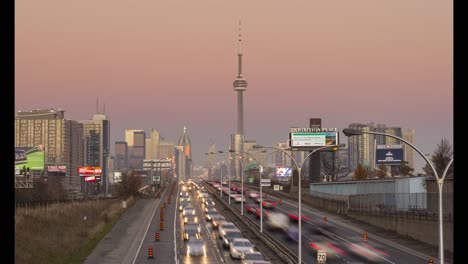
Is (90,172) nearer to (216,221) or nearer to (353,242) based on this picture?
(216,221)

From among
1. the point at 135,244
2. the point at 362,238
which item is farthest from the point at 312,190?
the point at 135,244

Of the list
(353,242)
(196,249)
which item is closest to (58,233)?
(196,249)

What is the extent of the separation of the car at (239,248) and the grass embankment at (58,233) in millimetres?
12208

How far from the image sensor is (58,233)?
3184 inches

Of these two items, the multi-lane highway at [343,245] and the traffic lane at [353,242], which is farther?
the traffic lane at [353,242]

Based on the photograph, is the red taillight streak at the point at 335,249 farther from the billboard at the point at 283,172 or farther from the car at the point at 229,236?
the billboard at the point at 283,172

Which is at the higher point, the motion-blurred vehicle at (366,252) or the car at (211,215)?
the car at (211,215)

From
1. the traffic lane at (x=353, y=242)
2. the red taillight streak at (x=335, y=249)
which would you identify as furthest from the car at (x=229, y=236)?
the traffic lane at (x=353, y=242)

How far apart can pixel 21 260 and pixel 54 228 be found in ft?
71.4

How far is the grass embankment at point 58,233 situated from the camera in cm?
6419

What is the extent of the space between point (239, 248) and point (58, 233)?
27.8 metres
